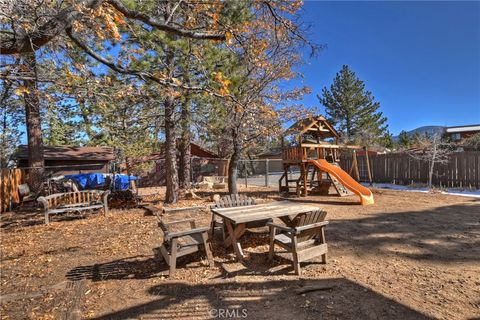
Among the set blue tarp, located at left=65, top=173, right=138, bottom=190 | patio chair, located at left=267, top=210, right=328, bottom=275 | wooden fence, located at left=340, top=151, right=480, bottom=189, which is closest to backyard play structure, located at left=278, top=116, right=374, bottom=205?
wooden fence, located at left=340, top=151, right=480, bottom=189

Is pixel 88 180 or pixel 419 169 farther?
pixel 419 169

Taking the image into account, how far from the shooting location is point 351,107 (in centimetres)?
3350

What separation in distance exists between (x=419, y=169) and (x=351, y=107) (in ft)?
67.7

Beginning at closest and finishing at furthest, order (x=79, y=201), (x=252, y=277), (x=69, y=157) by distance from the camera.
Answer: (x=252, y=277) → (x=79, y=201) → (x=69, y=157)

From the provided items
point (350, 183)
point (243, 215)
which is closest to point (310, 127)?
point (350, 183)

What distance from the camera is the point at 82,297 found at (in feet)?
12.0

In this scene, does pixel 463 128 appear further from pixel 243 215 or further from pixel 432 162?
pixel 243 215

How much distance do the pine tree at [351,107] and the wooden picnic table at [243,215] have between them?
29877 millimetres

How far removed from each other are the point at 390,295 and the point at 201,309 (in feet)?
7.43

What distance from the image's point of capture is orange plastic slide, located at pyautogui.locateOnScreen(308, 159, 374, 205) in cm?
987

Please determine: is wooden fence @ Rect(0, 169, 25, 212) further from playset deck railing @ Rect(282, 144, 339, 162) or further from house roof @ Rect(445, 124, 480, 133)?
house roof @ Rect(445, 124, 480, 133)

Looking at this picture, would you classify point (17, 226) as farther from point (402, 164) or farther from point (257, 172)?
point (257, 172)

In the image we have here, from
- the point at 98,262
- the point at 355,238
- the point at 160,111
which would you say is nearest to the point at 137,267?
the point at 98,262

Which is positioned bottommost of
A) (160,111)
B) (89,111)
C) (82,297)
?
(82,297)
